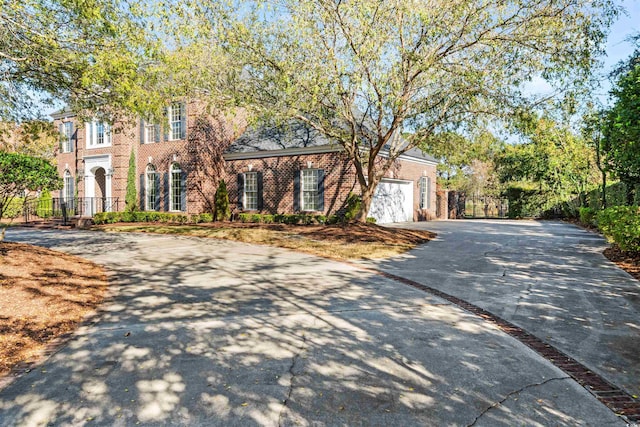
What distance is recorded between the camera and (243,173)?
21375mm

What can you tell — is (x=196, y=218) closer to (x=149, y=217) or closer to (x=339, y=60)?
(x=149, y=217)

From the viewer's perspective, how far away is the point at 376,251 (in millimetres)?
10930

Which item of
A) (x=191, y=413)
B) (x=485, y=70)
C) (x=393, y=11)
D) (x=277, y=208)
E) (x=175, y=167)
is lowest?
(x=191, y=413)

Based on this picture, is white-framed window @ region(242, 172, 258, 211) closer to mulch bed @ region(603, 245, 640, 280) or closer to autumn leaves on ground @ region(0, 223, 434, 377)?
autumn leaves on ground @ region(0, 223, 434, 377)

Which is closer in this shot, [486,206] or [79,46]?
[79,46]

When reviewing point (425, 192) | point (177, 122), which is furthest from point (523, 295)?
point (177, 122)

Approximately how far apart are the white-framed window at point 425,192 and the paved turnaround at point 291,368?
754 inches

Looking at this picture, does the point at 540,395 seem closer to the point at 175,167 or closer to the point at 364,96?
the point at 364,96

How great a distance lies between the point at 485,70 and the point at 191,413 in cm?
1111

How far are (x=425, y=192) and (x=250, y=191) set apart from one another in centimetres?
1116

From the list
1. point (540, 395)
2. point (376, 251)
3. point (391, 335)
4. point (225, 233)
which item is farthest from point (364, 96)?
point (540, 395)

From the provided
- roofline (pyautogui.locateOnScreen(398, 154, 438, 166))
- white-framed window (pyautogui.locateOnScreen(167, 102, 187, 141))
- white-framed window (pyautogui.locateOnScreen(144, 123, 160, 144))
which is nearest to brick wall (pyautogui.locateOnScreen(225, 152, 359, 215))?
white-framed window (pyautogui.locateOnScreen(167, 102, 187, 141))

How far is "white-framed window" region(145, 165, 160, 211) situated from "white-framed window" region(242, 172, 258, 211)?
5695 mm

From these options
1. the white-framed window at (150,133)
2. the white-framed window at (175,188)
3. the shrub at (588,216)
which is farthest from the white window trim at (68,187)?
the shrub at (588,216)
